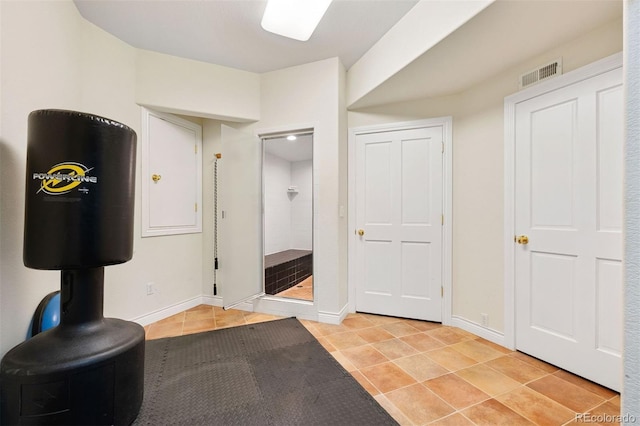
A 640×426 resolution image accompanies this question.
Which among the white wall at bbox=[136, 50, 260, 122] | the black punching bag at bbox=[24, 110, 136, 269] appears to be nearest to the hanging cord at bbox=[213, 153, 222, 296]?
the white wall at bbox=[136, 50, 260, 122]

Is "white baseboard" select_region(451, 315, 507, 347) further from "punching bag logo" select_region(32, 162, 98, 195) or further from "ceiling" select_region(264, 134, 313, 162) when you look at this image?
"punching bag logo" select_region(32, 162, 98, 195)

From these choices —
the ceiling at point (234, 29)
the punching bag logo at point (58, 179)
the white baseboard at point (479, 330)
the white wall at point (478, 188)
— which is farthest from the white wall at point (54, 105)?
the white baseboard at point (479, 330)

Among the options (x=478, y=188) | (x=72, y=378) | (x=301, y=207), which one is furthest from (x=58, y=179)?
(x=301, y=207)

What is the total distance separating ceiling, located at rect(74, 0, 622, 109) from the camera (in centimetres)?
155

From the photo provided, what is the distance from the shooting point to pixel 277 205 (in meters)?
5.07

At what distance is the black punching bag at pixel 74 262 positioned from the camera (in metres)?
1.07

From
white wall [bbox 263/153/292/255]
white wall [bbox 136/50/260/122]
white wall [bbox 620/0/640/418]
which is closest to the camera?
white wall [bbox 620/0/640/418]

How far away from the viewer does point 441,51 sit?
183 centimetres

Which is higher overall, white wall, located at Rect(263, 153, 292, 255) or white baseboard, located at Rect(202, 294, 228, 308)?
white wall, located at Rect(263, 153, 292, 255)

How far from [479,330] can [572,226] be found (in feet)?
3.85

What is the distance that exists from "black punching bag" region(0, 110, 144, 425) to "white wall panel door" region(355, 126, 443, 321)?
2.17 meters

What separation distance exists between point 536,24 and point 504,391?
229cm

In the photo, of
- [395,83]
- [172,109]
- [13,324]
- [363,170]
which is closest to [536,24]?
[395,83]

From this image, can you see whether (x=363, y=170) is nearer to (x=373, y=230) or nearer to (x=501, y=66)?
(x=373, y=230)
